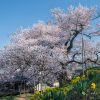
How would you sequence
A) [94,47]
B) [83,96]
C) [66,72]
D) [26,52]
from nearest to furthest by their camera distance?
[83,96]
[26,52]
[66,72]
[94,47]

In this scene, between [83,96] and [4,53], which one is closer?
[83,96]

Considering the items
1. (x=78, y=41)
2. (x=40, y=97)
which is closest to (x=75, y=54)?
(x=78, y=41)

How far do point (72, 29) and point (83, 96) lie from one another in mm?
18601

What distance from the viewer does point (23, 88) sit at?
30.7 m

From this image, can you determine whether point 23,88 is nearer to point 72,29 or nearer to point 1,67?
point 1,67

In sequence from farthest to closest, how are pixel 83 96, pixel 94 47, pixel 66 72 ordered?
pixel 94 47 < pixel 66 72 < pixel 83 96

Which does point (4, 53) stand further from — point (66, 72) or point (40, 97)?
point (40, 97)

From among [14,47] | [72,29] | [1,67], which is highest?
[72,29]

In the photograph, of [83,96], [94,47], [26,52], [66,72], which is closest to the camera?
[83,96]

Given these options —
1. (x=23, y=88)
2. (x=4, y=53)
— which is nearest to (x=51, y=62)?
(x=4, y=53)

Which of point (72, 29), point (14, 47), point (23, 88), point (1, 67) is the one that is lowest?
point (23, 88)

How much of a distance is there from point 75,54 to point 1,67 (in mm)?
7386

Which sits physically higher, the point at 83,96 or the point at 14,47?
the point at 14,47

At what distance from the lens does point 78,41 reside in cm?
3070
